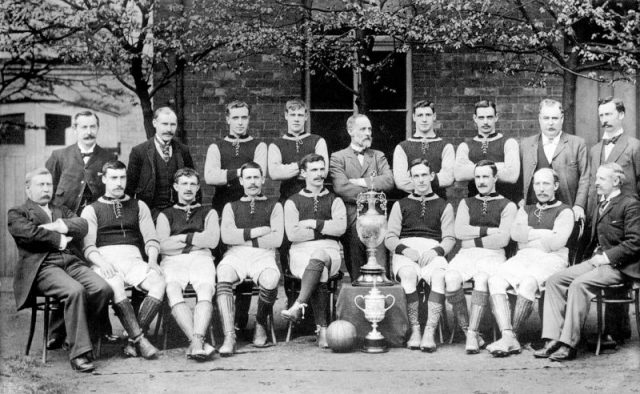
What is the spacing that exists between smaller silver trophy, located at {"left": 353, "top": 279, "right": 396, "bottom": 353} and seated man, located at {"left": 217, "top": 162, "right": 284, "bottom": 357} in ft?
2.43

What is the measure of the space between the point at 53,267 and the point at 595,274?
4.00m

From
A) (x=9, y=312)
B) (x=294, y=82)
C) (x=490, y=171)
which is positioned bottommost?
(x=9, y=312)

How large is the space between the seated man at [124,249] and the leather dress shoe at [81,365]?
42cm

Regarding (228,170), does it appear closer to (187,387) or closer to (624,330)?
(187,387)

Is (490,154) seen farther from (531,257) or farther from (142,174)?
(142,174)

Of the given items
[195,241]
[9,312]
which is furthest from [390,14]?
[9,312]

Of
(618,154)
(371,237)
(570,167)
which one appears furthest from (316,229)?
(618,154)

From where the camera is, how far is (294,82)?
30.1ft

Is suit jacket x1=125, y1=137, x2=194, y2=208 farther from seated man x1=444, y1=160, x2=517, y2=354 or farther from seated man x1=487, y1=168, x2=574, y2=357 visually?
seated man x1=487, y1=168, x2=574, y2=357

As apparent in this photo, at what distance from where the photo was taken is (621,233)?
6.00m

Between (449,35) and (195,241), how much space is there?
3054 millimetres

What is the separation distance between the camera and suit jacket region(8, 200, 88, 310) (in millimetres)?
5844

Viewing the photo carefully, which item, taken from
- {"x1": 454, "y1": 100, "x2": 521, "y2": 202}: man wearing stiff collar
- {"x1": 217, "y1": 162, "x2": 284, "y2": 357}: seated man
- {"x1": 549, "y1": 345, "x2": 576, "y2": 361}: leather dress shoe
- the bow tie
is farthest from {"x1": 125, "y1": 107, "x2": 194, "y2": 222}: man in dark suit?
the bow tie

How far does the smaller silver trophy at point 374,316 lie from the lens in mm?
6047
